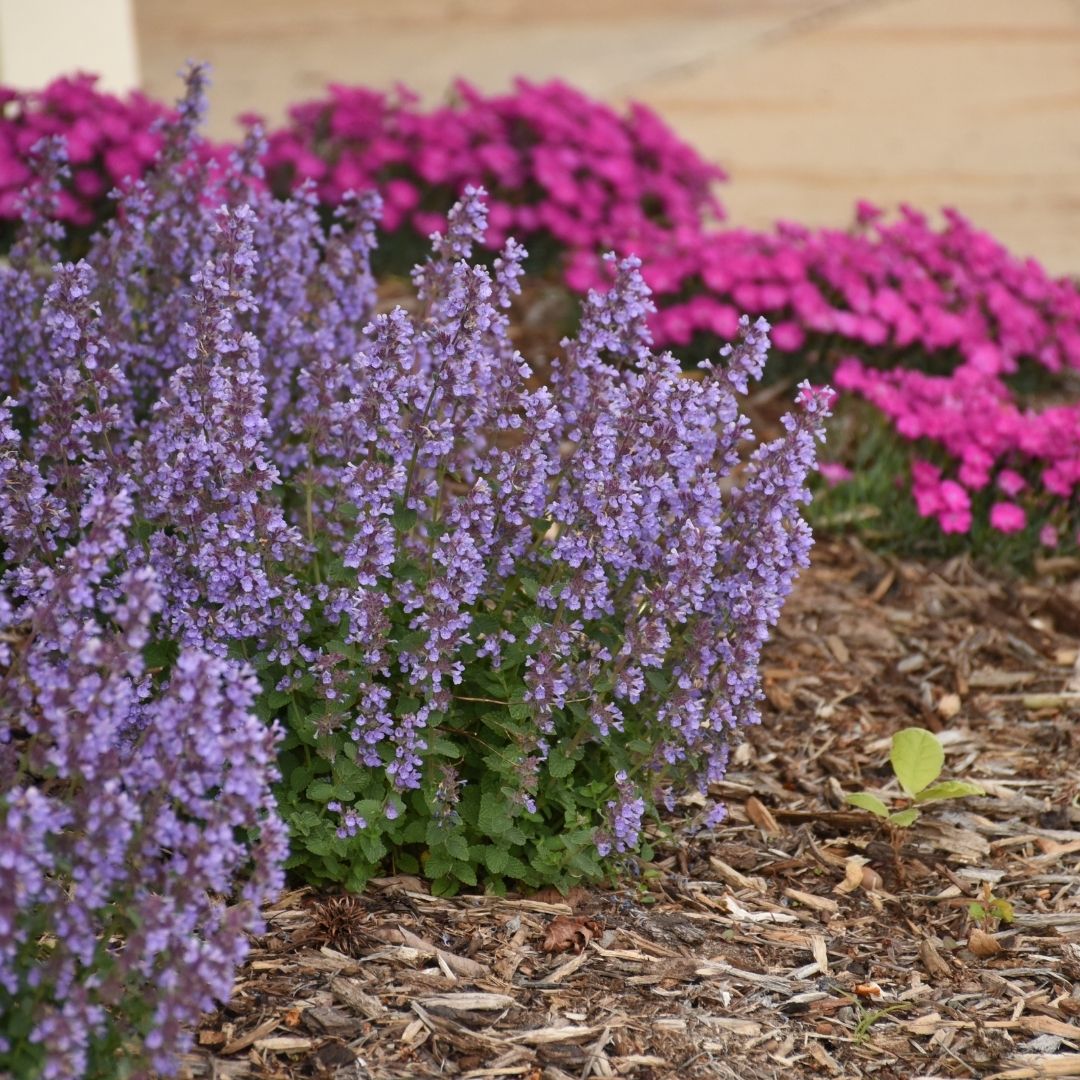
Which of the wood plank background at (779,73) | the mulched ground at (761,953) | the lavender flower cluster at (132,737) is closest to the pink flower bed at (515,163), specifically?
the wood plank background at (779,73)

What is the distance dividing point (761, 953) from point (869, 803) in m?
0.44

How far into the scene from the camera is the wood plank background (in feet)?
27.3

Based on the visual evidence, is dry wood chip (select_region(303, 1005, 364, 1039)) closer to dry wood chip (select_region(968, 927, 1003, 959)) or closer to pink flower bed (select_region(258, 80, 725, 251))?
dry wood chip (select_region(968, 927, 1003, 959))

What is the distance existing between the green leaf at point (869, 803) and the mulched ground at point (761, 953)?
0.09 meters

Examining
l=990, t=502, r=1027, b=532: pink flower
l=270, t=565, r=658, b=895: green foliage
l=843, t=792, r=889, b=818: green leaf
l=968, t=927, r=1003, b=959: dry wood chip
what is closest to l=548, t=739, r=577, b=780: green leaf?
l=270, t=565, r=658, b=895: green foliage

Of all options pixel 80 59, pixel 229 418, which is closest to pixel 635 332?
pixel 229 418

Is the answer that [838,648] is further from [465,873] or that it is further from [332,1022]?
[332,1022]

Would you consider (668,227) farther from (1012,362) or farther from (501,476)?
(501,476)

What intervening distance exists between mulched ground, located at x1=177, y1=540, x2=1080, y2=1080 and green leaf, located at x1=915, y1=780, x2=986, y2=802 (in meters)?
0.12

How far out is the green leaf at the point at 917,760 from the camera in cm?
313

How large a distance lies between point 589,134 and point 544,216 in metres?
0.50

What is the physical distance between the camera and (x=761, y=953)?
2.81 metres

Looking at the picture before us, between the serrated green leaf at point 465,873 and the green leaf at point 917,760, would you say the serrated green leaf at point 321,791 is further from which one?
the green leaf at point 917,760

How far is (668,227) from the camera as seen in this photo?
20.6ft
